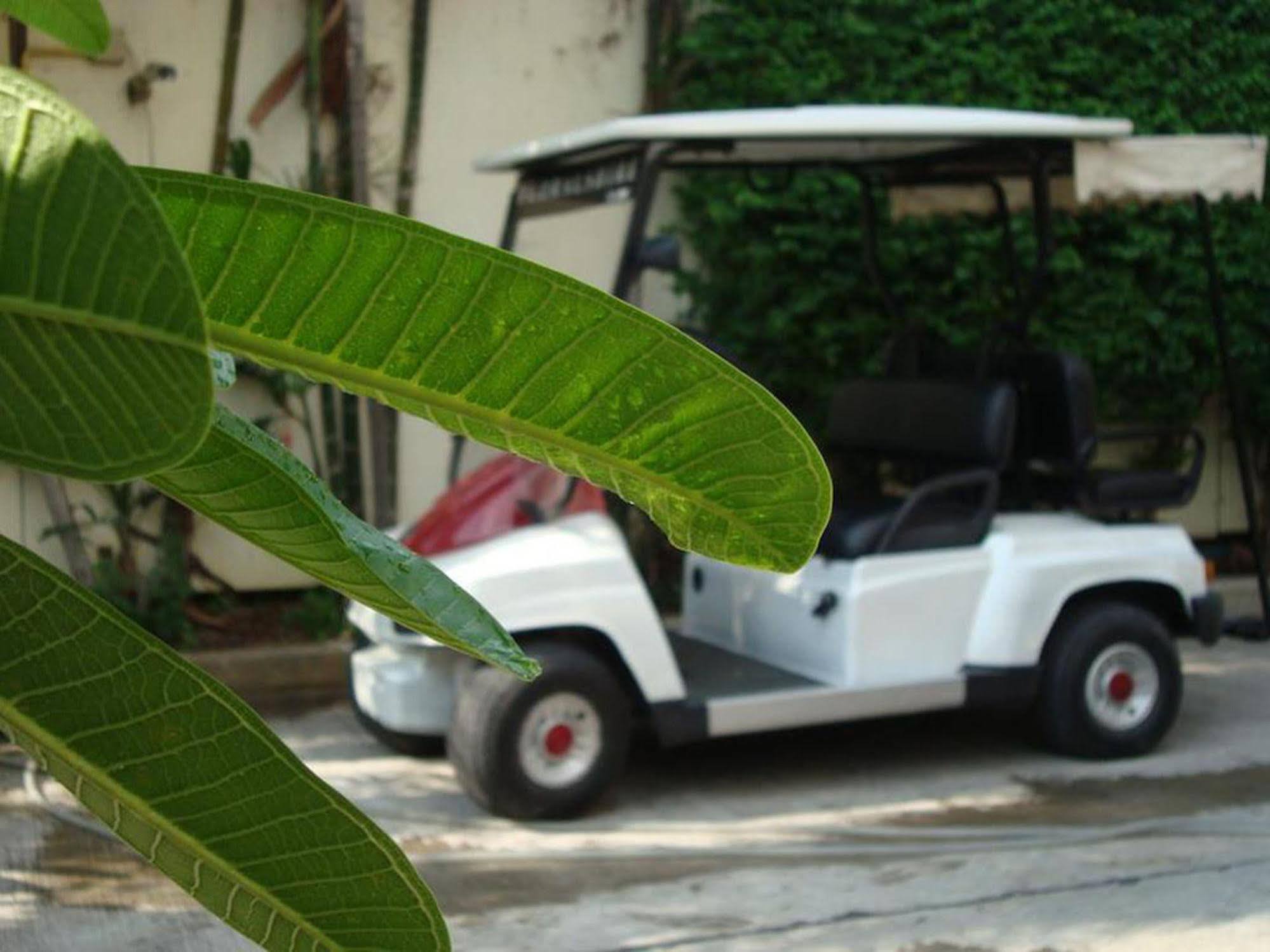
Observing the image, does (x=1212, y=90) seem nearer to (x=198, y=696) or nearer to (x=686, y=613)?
(x=686, y=613)

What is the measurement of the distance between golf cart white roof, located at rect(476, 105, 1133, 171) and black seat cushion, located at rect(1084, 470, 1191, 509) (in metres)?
1.05

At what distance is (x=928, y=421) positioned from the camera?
563 cm

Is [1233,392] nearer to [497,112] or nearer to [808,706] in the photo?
[808,706]

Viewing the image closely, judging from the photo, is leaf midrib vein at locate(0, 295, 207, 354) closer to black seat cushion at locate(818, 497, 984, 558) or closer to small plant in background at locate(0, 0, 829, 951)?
small plant in background at locate(0, 0, 829, 951)

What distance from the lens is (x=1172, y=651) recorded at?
5.56 metres

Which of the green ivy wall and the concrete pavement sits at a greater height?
the green ivy wall

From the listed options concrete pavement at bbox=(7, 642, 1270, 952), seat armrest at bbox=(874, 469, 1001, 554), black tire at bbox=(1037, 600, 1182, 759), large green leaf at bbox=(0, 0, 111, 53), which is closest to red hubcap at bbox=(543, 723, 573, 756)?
concrete pavement at bbox=(7, 642, 1270, 952)

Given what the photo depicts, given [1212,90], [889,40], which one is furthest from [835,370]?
[1212,90]

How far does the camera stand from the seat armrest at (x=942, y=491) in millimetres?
5152

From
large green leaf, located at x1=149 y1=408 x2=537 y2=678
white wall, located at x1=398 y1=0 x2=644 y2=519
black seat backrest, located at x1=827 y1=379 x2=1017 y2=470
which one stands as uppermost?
white wall, located at x1=398 y1=0 x2=644 y2=519

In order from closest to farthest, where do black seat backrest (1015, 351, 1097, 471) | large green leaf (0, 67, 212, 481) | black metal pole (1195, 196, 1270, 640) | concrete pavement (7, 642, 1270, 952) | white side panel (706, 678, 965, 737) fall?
large green leaf (0, 67, 212, 481), concrete pavement (7, 642, 1270, 952), white side panel (706, 678, 965, 737), black seat backrest (1015, 351, 1097, 471), black metal pole (1195, 196, 1270, 640)

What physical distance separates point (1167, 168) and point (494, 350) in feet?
18.1

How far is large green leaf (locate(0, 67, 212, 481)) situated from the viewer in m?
0.33

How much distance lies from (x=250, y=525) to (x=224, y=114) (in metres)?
7.00
